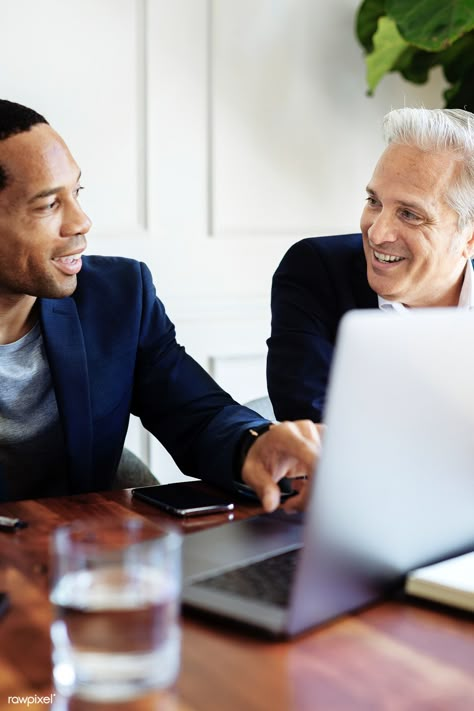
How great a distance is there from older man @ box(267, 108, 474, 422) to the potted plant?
83cm

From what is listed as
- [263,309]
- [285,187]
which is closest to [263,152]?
[285,187]

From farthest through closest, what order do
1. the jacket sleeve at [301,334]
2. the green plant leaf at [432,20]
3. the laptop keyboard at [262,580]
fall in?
the green plant leaf at [432,20], the jacket sleeve at [301,334], the laptop keyboard at [262,580]

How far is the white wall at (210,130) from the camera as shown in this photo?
2.80 metres

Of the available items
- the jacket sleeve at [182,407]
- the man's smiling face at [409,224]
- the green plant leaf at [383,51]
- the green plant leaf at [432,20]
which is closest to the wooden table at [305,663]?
the jacket sleeve at [182,407]

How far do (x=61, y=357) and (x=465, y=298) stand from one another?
0.86 metres

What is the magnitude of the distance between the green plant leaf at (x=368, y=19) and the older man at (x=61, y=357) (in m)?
1.52

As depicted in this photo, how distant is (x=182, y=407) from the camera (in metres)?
1.86

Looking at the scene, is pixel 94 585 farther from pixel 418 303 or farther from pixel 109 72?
pixel 109 72

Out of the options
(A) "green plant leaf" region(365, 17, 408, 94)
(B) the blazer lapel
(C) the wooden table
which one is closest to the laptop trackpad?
(C) the wooden table

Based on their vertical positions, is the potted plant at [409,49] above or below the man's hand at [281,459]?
above

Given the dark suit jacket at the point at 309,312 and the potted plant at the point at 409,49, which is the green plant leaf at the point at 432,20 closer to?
the potted plant at the point at 409,49

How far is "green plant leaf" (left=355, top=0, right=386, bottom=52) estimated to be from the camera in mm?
3094

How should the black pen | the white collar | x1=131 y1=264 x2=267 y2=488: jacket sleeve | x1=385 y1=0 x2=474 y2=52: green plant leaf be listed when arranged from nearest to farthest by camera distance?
the black pen
x1=131 y1=264 x2=267 y2=488: jacket sleeve
the white collar
x1=385 y1=0 x2=474 y2=52: green plant leaf

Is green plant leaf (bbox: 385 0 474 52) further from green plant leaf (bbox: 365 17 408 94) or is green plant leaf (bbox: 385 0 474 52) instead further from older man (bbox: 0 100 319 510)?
older man (bbox: 0 100 319 510)
